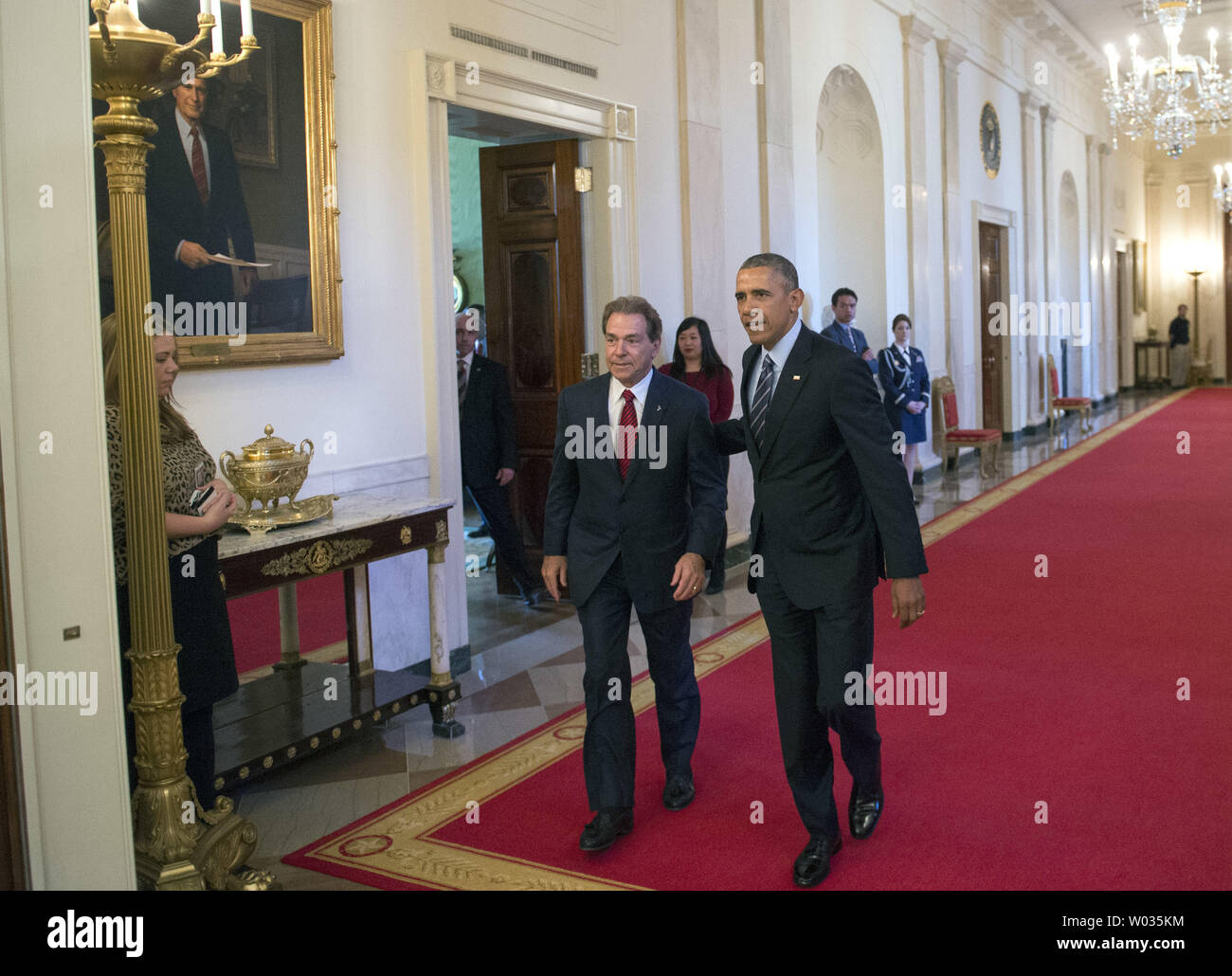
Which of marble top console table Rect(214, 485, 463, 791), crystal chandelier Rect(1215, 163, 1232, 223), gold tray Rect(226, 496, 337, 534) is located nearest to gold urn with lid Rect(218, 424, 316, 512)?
gold tray Rect(226, 496, 337, 534)

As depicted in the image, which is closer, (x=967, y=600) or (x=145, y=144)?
(x=145, y=144)

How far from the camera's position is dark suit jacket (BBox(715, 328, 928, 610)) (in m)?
3.46

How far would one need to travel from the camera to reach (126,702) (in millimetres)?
3525

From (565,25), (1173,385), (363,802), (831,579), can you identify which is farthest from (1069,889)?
(1173,385)

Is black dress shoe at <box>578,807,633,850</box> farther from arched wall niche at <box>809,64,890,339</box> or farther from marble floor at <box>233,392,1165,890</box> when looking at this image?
arched wall niche at <box>809,64,890,339</box>

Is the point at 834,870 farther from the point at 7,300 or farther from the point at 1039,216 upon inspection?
the point at 1039,216

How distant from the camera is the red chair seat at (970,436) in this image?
12930mm

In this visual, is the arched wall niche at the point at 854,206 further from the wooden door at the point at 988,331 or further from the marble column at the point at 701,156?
the wooden door at the point at 988,331

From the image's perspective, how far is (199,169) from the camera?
15.8 ft

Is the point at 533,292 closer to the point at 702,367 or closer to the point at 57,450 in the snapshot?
the point at 702,367

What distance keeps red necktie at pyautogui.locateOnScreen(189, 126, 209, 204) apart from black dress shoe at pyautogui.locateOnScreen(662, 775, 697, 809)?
9.41ft

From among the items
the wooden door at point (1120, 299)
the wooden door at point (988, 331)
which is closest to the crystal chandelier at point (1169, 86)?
the wooden door at point (988, 331)

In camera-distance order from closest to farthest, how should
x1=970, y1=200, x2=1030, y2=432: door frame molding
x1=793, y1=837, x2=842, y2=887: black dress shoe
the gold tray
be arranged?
x1=793, y1=837, x2=842, y2=887: black dress shoe → the gold tray → x1=970, y1=200, x2=1030, y2=432: door frame molding
